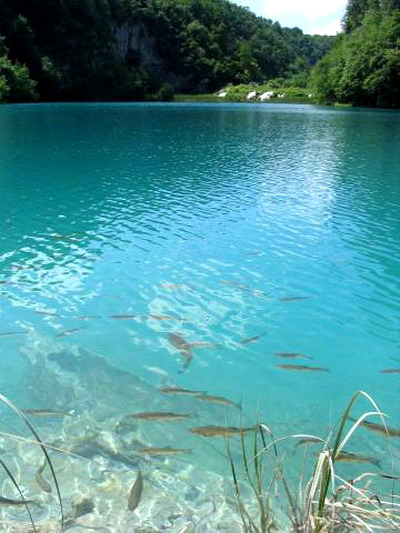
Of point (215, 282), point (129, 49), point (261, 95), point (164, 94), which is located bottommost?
point (215, 282)

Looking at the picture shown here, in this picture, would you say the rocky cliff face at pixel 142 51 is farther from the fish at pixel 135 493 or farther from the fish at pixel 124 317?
the fish at pixel 135 493

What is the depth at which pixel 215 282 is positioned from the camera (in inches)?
437

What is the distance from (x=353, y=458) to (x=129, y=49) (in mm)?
145651

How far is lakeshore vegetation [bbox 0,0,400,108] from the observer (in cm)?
7738

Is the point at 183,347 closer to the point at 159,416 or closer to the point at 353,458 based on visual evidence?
the point at 159,416

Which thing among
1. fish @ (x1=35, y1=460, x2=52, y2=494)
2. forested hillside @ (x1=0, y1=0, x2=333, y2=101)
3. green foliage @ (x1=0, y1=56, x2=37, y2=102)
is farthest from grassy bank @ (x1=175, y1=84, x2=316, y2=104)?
fish @ (x1=35, y1=460, x2=52, y2=494)

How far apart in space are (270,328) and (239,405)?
247 centimetres

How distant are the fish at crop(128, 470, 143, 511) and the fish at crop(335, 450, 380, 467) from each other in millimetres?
1957

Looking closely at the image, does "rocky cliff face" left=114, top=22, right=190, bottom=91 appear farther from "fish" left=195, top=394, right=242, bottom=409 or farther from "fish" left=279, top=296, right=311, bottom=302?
"fish" left=195, top=394, right=242, bottom=409

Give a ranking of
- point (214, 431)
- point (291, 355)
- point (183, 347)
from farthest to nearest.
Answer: point (183, 347) → point (291, 355) → point (214, 431)

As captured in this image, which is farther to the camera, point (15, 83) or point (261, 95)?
point (261, 95)

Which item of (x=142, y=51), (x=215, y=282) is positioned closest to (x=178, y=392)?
(x=215, y=282)

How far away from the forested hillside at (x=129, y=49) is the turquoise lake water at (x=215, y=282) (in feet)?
186

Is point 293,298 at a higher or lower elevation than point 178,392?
higher
